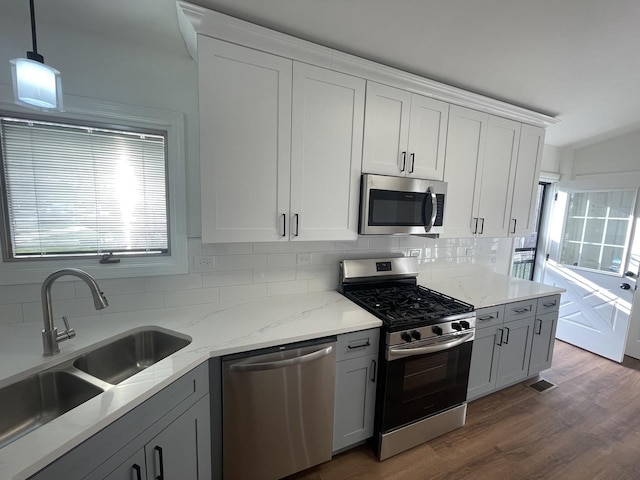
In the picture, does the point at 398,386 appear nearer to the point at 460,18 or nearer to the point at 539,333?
the point at 539,333

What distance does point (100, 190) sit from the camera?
1.62 metres

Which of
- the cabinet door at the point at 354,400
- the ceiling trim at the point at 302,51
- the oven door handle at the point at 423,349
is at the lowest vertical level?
the cabinet door at the point at 354,400

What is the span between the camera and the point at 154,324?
1545 millimetres

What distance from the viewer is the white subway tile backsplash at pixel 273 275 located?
1.98 metres

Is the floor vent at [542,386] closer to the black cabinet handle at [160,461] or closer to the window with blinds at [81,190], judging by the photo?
the black cabinet handle at [160,461]

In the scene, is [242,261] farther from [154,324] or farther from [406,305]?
[406,305]

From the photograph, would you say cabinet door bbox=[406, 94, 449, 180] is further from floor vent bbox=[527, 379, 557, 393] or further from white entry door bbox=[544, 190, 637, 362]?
white entry door bbox=[544, 190, 637, 362]

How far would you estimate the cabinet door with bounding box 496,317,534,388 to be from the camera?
7.53ft

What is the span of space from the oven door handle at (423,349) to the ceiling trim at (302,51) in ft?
5.60

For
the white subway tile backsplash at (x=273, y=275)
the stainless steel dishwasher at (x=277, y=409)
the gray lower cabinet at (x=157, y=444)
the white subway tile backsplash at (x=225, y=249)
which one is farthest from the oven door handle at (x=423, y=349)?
the white subway tile backsplash at (x=225, y=249)

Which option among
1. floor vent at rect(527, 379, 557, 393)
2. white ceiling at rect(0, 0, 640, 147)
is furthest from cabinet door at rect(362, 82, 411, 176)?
floor vent at rect(527, 379, 557, 393)

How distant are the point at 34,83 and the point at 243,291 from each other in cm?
141

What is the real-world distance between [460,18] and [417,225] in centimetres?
121

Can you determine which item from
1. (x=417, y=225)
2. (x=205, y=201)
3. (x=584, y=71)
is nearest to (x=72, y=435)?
(x=205, y=201)
